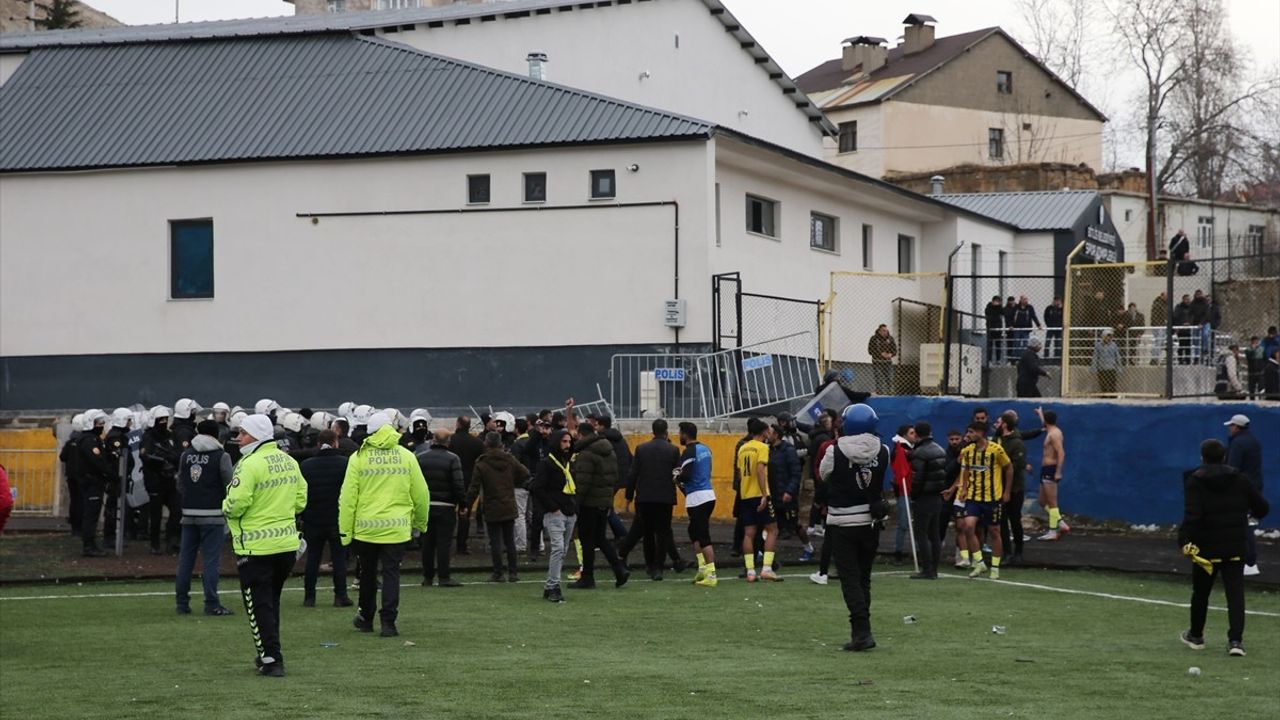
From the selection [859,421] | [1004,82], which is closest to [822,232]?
[859,421]

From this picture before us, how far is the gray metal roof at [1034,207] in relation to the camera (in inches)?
1768

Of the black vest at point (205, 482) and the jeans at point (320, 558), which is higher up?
the black vest at point (205, 482)

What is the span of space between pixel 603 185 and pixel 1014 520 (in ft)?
39.9

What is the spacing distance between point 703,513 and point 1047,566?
5204 mm

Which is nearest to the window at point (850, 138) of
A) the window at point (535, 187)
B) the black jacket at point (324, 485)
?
the window at point (535, 187)

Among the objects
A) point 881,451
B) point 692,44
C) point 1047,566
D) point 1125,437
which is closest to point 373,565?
point 881,451

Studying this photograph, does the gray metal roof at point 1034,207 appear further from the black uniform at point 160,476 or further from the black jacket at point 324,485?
the black jacket at point 324,485

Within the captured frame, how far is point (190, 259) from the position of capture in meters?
33.1

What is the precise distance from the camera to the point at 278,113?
33.4 m

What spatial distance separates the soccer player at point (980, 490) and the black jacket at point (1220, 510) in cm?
551

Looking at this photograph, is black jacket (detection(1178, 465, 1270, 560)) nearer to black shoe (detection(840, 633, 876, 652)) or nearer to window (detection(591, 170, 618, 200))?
black shoe (detection(840, 633, 876, 652))

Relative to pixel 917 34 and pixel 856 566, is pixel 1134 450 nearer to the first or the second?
pixel 856 566

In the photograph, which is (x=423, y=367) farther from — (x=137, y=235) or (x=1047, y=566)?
(x=1047, y=566)

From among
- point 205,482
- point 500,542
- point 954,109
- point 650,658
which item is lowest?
point 650,658
